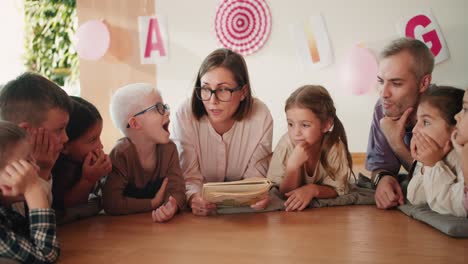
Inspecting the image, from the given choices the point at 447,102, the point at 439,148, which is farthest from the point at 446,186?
the point at 447,102

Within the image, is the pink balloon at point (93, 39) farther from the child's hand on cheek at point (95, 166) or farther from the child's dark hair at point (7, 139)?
the child's dark hair at point (7, 139)

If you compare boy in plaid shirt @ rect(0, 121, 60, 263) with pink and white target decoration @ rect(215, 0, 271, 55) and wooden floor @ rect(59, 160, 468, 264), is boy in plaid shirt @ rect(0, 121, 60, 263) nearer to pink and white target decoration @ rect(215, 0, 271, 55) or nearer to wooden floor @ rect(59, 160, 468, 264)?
wooden floor @ rect(59, 160, 468, 264)

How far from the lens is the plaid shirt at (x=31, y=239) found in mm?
1137

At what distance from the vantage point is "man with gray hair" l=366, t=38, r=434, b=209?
78.6 inches

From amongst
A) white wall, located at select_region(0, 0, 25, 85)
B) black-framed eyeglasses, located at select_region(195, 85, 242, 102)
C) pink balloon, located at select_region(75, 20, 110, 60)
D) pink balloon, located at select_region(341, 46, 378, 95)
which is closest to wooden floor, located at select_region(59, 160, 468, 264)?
black-framed eyeglasses, located at select_region(195, 85, 242, 102)

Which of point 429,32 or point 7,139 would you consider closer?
point 7,139

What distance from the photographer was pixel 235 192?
1.68 m

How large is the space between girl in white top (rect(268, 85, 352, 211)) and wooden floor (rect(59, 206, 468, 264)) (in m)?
0.14

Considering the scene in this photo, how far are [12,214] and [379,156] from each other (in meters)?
1.52

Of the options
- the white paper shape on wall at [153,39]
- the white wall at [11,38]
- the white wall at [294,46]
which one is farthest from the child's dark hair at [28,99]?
the white wall at [11,38]

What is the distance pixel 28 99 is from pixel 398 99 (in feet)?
4.73

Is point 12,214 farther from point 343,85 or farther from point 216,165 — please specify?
point 343,85

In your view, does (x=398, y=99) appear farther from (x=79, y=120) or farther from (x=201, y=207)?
(x=79, y=120)

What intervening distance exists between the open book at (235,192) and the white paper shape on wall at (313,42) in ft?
7.20
